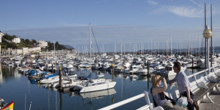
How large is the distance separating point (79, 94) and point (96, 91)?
8.81 ft

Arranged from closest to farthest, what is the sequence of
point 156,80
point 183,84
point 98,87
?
point 156,80
point 183,84
point 98,87

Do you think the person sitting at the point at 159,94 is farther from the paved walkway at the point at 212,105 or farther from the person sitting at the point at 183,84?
the paved walkway at the point at 212,105

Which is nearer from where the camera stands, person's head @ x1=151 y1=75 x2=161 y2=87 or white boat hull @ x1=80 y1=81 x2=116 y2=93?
person's head @ x1=151 y1=75 x2=161 y2=87

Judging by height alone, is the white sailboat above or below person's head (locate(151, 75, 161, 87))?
below

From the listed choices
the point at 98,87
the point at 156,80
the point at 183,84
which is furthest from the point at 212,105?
the point at 98,87

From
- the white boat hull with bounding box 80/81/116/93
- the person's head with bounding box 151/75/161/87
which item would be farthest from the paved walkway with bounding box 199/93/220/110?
the white boat hull with bounding box 80/81/116/93

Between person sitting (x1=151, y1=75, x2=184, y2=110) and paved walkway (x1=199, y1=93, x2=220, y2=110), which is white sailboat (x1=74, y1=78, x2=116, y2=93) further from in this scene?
person sitting (x1=151, y1=75, x2=184, y2=110)

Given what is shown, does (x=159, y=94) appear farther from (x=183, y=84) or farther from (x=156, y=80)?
(x=183, y=84)

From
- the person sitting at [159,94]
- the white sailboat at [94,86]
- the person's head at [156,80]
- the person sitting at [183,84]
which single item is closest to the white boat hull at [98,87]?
the white sailboat at [94,86]

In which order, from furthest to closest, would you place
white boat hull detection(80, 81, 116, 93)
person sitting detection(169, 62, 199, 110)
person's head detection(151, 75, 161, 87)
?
white boat hull detection(80, 81, 116, 93) → person sitting detection(169, 62, 199, 110) → person's head detection(151, 75, 161, 87)

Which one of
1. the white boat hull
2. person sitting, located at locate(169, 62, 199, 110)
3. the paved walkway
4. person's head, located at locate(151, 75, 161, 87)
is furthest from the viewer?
the white boat hull

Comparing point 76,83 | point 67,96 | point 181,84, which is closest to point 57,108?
point 67,96

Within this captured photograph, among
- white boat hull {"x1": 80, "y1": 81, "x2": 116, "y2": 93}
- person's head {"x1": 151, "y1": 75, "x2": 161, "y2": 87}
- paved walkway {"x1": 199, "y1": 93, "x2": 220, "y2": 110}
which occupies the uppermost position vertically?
person's head {"x1": 151, "y1": 75, "x2": 161, "y2": 87}

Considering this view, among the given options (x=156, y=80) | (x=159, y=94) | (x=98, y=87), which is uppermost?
(x=156, y=80)
